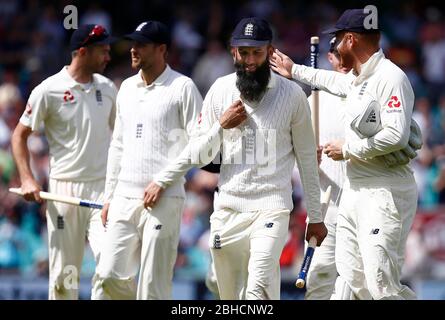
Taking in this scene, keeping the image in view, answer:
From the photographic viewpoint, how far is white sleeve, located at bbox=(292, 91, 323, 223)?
8.85m

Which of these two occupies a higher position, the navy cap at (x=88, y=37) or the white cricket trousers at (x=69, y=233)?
the navy cap at (x=88, y=37)

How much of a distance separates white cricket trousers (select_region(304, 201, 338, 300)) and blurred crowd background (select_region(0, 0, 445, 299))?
3.43 meters

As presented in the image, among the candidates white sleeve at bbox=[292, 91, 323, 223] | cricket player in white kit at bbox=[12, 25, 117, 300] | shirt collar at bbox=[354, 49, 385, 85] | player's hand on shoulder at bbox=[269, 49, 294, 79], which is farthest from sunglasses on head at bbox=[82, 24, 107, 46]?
shirt collar at bbox=[354, 49, 385, 85]

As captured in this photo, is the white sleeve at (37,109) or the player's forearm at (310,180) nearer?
the player's forearm at (310,180)

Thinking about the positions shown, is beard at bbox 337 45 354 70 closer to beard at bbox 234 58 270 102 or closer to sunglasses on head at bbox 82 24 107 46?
beard at bbox 234 58 270 102

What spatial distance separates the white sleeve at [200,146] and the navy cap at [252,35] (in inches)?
19.1

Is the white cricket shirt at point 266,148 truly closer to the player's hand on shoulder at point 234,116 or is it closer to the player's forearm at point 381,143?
the player's hand on shoulder at point 234,116

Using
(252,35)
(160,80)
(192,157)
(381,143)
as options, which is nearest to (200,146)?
(192,157)

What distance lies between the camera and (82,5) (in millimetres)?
19406

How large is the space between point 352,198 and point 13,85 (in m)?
10.1

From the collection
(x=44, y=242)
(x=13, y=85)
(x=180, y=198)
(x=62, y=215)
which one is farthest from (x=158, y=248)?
(x=13, y=85)

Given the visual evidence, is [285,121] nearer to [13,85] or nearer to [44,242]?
[44,242]

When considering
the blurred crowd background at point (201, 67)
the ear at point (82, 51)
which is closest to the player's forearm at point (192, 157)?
the ear at point (82, 51)

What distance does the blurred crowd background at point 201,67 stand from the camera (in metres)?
14.7
